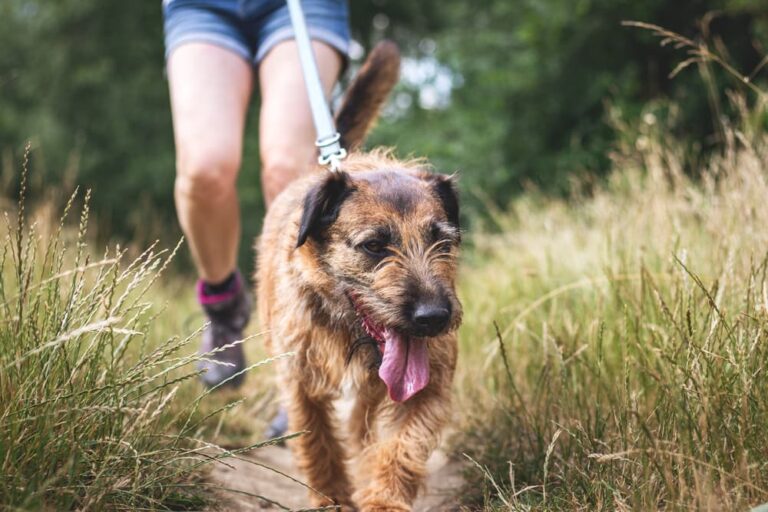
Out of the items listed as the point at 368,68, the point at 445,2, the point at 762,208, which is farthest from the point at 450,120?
the point at 762,208

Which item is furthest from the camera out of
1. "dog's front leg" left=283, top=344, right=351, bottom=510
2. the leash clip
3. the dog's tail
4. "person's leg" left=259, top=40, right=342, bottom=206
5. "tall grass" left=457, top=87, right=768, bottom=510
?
the dog's tail

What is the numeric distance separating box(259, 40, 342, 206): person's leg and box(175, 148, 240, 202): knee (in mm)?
203

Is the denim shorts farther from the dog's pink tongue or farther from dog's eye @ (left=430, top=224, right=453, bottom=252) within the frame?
the dog's pink tongue

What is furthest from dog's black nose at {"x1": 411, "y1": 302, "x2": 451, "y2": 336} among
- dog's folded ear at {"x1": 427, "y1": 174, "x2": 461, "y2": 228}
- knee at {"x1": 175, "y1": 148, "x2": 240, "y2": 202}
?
knee at {"x1": 175, "y1": 148, "x2": 240, "y2": 202}

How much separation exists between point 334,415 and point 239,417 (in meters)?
1.01

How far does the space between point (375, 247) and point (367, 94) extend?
1.63m

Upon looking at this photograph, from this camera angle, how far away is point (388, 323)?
251 centimetres

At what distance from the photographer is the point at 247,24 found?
3.94 meters

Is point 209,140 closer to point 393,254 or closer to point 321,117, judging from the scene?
point 321,117

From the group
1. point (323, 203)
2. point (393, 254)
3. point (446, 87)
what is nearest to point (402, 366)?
point (393, 254)

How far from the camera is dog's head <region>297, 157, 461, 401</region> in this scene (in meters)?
2.50

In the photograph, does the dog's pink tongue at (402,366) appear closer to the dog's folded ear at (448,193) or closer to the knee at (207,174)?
the dog's folded ear at (448,193)

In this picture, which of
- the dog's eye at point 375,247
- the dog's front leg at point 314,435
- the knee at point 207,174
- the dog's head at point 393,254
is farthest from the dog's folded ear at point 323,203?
the knee at point 207,174

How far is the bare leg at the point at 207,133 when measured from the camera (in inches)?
139
